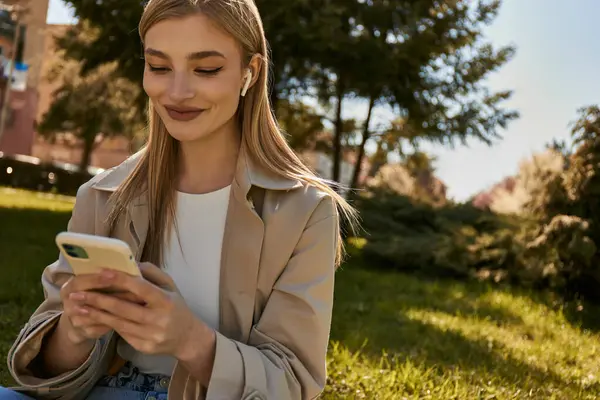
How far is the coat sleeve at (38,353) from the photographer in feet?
6.23

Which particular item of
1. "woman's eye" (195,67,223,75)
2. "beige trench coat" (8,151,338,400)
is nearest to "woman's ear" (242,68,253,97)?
"woman's eye" (195,67,223,75)

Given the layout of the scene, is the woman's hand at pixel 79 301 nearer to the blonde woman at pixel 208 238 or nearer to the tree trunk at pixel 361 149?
the blonde woman at pixel 208 238

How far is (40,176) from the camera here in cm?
2634

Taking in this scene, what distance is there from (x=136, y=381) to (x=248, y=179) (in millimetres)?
642

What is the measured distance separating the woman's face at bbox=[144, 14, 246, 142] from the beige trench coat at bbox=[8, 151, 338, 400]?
0.60ft

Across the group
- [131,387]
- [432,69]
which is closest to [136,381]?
[131,387]

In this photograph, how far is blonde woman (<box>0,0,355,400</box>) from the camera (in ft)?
5.96

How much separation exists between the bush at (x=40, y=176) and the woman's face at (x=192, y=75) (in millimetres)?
24910

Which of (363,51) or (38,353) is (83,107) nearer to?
(363,51)

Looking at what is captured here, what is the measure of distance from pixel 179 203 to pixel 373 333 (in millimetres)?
3510

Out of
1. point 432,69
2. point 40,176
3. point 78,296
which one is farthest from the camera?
point 40,176

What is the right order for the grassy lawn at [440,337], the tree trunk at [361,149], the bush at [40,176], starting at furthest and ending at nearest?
1. the bush at [40,176]
2. the tree trunk at [361,149]
3. the grassy lawn at [440,337]

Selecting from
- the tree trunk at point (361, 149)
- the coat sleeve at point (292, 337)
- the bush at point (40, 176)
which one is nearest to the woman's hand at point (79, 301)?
the coat sleeve at point (292, 337)

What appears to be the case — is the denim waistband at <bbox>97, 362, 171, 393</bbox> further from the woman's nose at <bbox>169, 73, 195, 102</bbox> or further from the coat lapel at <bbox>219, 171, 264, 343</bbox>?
the woman's nose at <bbox>169, 73, 195, 102</bbox>
